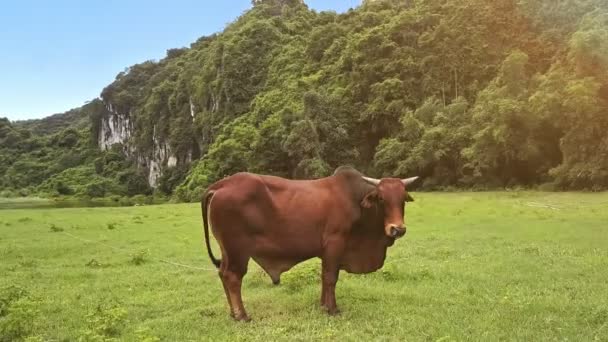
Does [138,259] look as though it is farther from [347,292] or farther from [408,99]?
[408,99]

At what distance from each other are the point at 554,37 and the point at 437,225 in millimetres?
30136

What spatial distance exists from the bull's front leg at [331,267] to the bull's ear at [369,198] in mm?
587

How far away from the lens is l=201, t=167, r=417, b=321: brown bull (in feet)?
24.5

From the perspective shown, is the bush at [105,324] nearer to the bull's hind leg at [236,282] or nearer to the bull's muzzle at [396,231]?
the bull's hind leg at [236,282]

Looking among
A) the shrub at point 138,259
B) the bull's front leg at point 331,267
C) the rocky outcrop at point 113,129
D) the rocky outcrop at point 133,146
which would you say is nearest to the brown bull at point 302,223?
the bull's front leg at point 331,267

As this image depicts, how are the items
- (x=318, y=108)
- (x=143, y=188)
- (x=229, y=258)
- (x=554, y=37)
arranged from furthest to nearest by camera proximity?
1. (x=143, y=188)
2. (x=318, y=108)
3. (x=554, y=37)
4. (x=229, y=258)

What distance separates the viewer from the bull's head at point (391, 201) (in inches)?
284

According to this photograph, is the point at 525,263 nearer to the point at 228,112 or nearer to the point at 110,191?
the point at 228,112

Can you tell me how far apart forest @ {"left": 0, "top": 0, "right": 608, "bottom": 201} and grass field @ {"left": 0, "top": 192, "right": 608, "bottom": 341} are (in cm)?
1765

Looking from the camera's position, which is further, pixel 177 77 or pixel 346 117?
pixel 177 77

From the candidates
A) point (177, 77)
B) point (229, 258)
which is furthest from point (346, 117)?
point (177, 77)

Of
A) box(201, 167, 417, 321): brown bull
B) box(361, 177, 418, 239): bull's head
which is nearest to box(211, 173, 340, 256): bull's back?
box(201, 167, 417, 321): brown bull

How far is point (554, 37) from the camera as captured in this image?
43781mm

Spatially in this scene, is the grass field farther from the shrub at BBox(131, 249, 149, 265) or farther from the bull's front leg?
the bull's front leg
